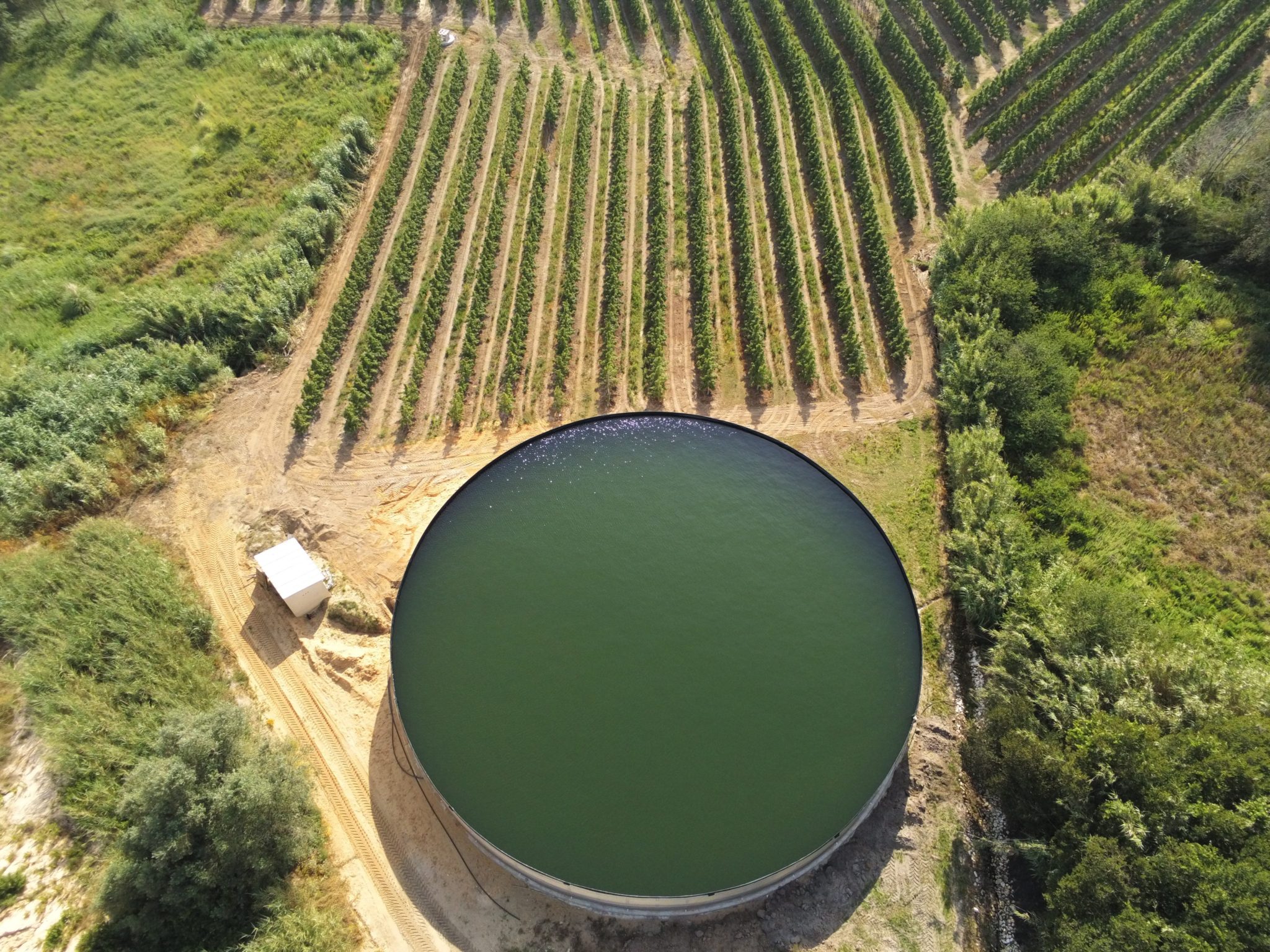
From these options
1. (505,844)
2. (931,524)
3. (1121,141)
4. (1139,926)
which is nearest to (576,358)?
(931,524)

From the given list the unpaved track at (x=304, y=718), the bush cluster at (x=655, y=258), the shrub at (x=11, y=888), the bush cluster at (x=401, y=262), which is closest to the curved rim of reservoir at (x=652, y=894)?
the unpaved track at (x=304, y=718)

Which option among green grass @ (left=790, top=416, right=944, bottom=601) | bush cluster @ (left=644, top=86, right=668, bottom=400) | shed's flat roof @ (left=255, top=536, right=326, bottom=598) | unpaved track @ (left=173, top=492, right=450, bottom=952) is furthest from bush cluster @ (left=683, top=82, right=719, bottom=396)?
unpaved track @ (left=173, top=492, right=450, bottom=952)

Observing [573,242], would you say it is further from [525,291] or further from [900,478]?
[900,478]

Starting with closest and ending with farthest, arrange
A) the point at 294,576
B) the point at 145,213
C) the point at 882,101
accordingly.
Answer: the point at 294,576 < the point at 145,213 < the point at 882,101

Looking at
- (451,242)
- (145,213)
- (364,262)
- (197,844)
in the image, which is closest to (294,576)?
(197,844)

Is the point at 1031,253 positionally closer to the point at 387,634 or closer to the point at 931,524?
the point at 931,524

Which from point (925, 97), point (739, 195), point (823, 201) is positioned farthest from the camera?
point (925, 97)
